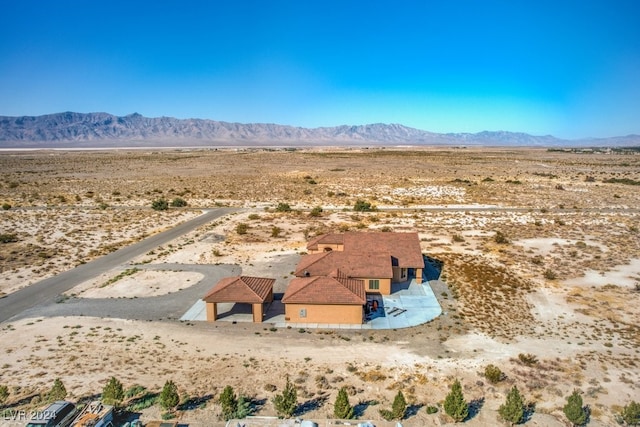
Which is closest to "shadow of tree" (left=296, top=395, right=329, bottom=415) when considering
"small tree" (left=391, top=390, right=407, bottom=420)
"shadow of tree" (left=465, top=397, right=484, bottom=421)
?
"small tree" (left=391, top=390, right=407, bottom=420)

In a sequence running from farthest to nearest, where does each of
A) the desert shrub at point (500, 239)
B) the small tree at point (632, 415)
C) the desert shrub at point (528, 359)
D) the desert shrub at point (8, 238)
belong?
the desert shrub at point (500, 239)
the desert shrub at point (8, 238)
the desert shrub at point (528, 359)
the small tree at point (632, 415)

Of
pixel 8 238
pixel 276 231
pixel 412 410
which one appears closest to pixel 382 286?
pixel 412 410

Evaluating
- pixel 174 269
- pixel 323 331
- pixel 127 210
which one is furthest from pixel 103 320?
pixel 127 210

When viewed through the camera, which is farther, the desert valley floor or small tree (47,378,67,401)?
the desert valley floor

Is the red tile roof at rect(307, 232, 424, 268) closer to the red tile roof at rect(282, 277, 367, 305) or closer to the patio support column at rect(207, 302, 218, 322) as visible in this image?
the red tile roof at rect(282, 277, 367, 305)

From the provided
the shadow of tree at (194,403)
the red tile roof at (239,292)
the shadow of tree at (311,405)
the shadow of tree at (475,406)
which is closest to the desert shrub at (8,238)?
the red tile roof at (239,292)

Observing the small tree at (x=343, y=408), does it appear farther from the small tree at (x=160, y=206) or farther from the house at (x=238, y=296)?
the small tree at (x=160, y=206)

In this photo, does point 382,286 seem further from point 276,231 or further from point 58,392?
point 276,231
